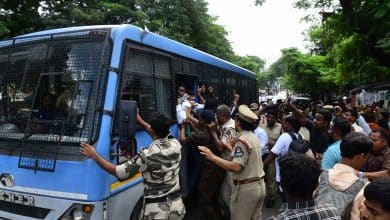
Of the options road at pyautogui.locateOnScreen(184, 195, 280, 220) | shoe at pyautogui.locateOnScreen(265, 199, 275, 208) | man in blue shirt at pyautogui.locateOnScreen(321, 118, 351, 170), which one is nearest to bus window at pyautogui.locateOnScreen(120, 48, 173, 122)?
road at pyautogui.locateOnScreen(184, 195, 280, 220)

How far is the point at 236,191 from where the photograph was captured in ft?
13.9

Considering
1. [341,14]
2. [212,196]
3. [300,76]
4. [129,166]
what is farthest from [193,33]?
[129,166]

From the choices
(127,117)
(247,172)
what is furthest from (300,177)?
(247,172)

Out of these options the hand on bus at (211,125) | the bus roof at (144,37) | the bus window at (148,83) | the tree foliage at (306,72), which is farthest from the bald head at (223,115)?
the tree foliage at (306,72)

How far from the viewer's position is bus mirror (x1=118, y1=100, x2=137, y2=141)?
352cm

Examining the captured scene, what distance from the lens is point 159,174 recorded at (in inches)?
135

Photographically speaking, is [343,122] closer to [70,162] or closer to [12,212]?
[70,162]

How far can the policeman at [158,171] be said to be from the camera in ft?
11.0

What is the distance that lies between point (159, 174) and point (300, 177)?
1.55 metres

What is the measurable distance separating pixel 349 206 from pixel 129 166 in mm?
1835

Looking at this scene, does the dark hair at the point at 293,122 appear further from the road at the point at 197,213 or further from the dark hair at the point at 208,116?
the road at the point at 197,213

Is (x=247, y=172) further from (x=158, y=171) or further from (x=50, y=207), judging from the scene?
(x=50, y=207)

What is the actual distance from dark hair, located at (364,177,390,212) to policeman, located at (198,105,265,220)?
216 centimetres

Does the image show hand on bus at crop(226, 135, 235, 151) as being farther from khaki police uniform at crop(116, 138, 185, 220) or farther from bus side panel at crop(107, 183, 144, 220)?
khaki police uniform at crop(116, 138, 185, 220)
